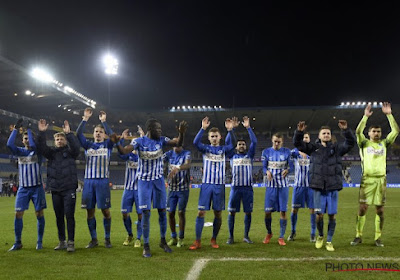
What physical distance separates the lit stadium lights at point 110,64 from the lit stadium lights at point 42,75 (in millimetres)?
8637

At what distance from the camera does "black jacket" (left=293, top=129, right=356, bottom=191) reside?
7.16 m

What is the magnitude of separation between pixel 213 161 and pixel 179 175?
1039mm

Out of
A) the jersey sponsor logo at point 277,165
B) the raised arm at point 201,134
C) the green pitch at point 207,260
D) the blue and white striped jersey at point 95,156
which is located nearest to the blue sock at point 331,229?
the green pitch at point 207,260

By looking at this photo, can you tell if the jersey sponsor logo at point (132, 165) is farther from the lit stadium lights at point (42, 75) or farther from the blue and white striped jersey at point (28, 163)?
the lit stadium lights at point (42, 75)

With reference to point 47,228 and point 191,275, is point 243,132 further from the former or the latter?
point 191,275

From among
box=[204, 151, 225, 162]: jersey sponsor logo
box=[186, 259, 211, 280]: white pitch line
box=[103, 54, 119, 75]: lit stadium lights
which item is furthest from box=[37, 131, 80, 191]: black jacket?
box=[103, 54, 119, 75]: lit stadium lights

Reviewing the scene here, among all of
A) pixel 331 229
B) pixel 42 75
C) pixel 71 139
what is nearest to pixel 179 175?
pixel 71 139

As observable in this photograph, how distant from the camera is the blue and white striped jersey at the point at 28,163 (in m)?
7.57

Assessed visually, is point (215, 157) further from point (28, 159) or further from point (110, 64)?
point (110, 64)

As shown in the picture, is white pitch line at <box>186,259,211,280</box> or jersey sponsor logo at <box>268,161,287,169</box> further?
jersey sponsor logo at <box>268,161,287,169</box>

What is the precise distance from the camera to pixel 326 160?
24.1ft

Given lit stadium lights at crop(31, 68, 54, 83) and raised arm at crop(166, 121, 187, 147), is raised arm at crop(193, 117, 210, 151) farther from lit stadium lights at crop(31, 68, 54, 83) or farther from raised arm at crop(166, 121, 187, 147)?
lit stadium lights at crop(31, 68, 54, 83)

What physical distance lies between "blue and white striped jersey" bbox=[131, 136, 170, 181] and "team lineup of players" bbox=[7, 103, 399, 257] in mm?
19

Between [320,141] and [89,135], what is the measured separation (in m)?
44.6
